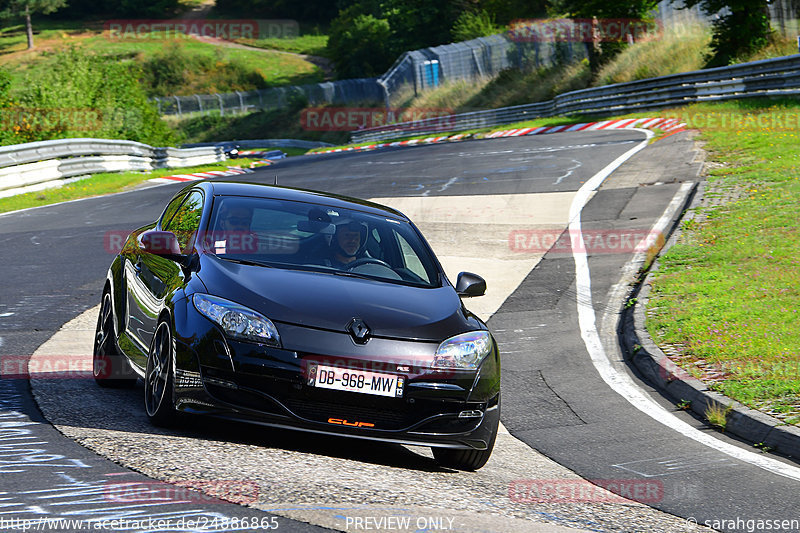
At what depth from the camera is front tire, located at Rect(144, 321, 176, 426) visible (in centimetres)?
587

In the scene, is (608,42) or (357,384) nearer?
(357,384)

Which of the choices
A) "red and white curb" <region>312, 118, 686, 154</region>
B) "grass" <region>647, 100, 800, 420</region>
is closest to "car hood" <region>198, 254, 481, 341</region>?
"grass" <region>647, 100, 800, 420</region>

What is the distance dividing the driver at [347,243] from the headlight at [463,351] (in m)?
1.07

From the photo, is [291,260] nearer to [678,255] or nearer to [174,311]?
[174,311]

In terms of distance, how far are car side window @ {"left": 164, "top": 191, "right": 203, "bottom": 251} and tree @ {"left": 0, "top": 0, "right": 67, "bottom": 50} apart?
112757mm

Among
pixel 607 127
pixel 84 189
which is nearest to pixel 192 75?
pixel 607 127

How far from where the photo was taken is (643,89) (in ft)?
116

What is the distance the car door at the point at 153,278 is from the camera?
21.5 ft

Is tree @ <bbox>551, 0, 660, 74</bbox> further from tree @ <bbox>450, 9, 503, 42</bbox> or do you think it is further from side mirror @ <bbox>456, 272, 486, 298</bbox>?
side mirror @ <bbox>456, 272, 486, 298</bbox>

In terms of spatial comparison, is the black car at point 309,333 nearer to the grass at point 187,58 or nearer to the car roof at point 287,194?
the car roof at point 287,194

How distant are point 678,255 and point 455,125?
119 feet

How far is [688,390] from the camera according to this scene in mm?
8273

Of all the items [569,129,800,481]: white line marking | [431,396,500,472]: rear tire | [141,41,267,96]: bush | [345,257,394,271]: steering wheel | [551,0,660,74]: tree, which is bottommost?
[569,129,800,481]: white line marking

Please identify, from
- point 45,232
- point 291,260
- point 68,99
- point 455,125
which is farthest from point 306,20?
point 291,260
